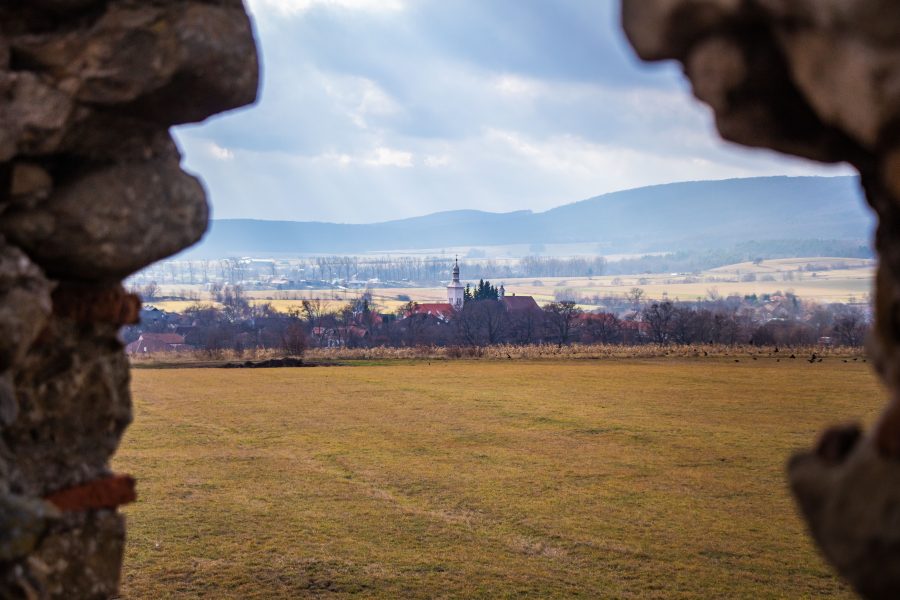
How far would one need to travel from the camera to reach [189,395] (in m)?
24.6

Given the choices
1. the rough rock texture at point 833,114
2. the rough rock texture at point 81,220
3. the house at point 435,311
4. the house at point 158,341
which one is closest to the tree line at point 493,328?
the house at point 435,311

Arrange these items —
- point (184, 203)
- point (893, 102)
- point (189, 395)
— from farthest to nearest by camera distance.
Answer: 1. point (189, 395)
2. point (184, 203)
3. point (893, 102)

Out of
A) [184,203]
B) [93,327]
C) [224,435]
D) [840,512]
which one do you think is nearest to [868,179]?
[840,512]

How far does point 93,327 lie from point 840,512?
158 inches

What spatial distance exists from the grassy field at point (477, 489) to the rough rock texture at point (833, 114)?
7.01 metres

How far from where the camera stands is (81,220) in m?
4.73

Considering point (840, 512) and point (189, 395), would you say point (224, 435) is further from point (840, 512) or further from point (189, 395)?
point (840, 512)

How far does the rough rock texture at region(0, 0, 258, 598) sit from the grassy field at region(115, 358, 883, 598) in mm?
4811

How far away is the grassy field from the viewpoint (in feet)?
33.3

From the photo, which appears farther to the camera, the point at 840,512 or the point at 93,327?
the point at 93,327

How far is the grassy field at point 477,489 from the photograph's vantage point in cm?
1016

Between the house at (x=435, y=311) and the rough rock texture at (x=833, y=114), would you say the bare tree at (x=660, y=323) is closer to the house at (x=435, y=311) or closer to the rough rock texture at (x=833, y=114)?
the house at (x=435, y=311)

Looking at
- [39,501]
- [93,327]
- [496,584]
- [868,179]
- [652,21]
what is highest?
[652,21]

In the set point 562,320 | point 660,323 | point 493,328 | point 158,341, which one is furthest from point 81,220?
point 158,341
